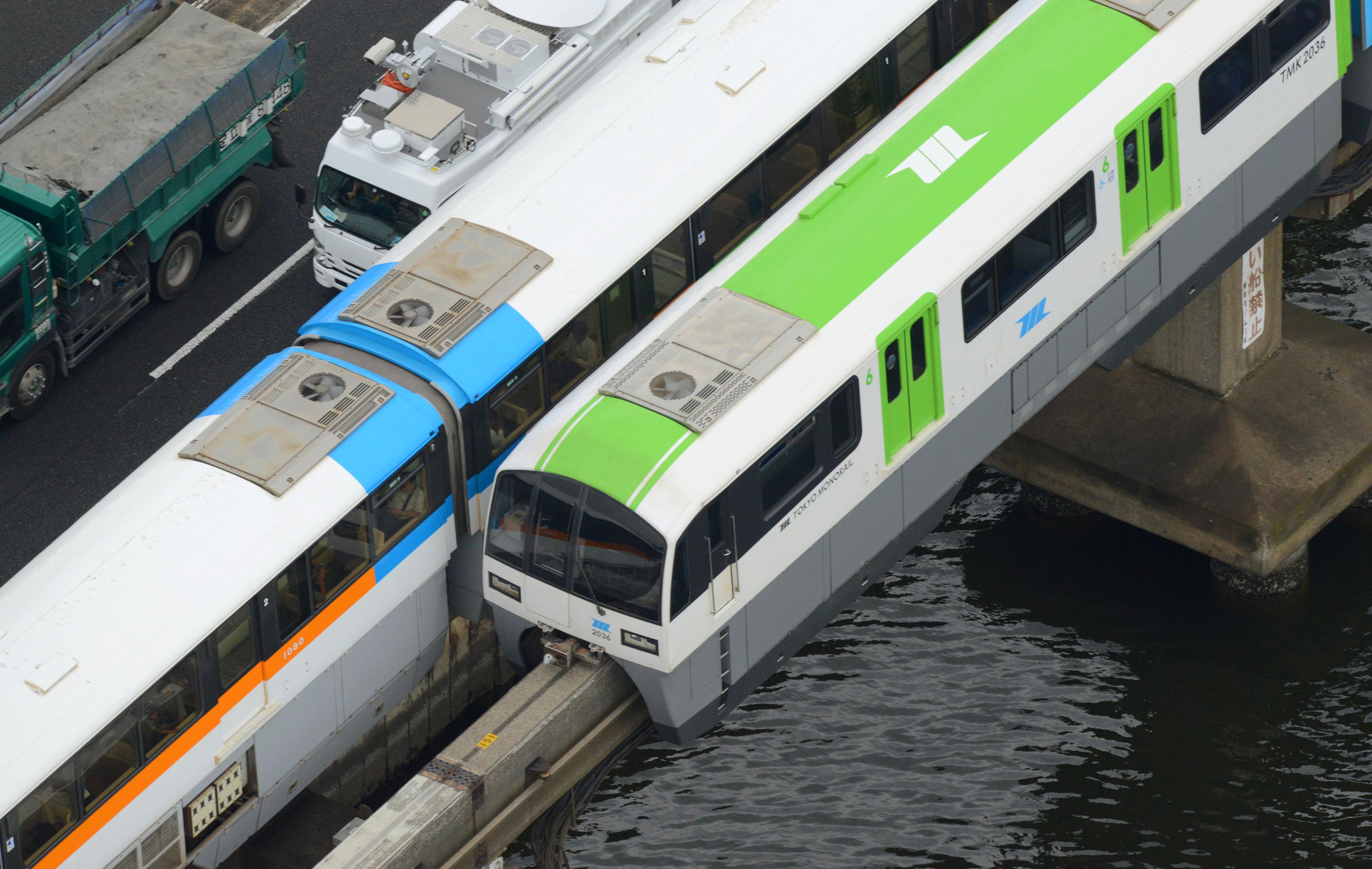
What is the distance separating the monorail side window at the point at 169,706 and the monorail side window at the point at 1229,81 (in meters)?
13.8

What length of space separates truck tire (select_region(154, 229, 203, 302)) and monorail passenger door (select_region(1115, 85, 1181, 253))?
14.8 meters

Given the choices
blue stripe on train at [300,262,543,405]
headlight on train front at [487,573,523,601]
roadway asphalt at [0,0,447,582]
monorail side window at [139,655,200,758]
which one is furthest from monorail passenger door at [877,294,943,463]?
roadway asphalt at [0,0,447,582]

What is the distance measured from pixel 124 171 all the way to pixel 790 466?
42.9 feet

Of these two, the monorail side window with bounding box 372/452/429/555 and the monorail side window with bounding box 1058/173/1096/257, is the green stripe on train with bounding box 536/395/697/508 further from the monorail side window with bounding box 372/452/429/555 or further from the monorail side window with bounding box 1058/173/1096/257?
the monorail side window with bounding box 1058/173/1096/257

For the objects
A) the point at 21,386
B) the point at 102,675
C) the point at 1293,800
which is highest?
the point at 102,675

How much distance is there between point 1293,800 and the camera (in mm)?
32344

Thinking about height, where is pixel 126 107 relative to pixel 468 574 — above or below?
above

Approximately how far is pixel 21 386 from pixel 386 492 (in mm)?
10791

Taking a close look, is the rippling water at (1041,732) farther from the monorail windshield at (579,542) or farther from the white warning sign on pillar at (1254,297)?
the monorail windshield at (579,542)

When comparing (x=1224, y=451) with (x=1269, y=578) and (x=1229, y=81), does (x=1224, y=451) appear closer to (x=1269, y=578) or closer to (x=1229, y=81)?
(x=1269, y=578)

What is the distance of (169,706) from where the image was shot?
79.1ft

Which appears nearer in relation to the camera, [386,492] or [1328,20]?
[386,492]

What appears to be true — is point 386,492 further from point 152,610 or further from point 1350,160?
point 1350,160

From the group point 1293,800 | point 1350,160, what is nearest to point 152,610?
point 1293,800
